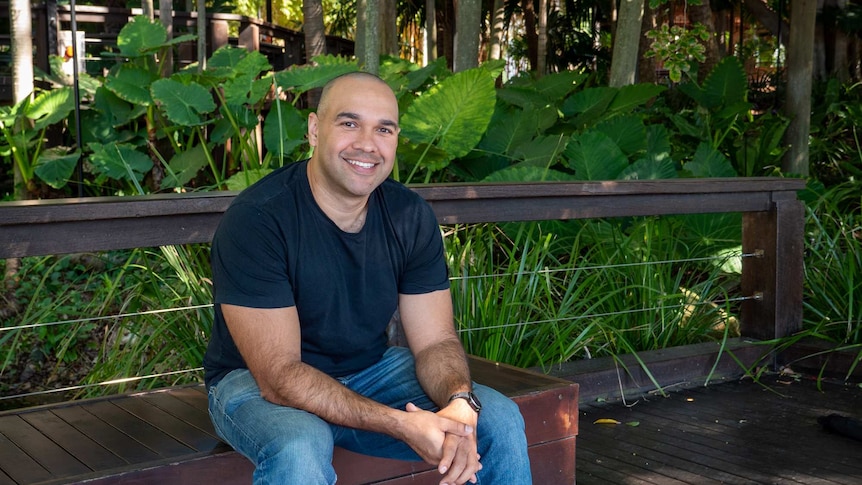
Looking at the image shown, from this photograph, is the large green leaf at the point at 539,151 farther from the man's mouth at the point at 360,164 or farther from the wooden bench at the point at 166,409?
the man's mouth at the point at 360,164

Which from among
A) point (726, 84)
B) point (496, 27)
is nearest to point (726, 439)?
point (726, 84)

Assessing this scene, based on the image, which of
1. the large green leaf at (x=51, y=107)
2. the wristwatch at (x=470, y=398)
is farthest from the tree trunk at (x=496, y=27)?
the wristwatch at (x=470, y=398)

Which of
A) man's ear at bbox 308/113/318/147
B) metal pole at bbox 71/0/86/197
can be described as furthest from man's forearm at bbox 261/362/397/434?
metal pole at bbox 71/0/86/197

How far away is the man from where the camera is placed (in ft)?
6.81

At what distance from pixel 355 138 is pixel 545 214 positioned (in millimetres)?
1488

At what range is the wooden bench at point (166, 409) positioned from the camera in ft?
7.33

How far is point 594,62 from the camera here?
19234mm

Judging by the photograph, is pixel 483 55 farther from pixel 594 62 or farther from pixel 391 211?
pixel 391 211

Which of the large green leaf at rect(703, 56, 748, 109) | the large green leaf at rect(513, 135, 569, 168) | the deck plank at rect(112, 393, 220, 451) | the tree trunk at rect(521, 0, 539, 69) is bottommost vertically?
the deck plank at rect(112, 393, 220, 451)

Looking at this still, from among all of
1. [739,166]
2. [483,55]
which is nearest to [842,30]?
[739,166]

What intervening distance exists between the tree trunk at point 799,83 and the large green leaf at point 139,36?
15.0 feet

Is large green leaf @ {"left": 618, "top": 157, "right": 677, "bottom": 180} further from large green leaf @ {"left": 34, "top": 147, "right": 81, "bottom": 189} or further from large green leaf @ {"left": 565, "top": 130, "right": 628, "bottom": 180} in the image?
large green leaf @ {"left": 34, "top": 147, "right": 81, "bottom": 189}

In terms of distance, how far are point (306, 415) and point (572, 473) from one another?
0.97 m

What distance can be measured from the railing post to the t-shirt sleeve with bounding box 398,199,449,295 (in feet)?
7.83
